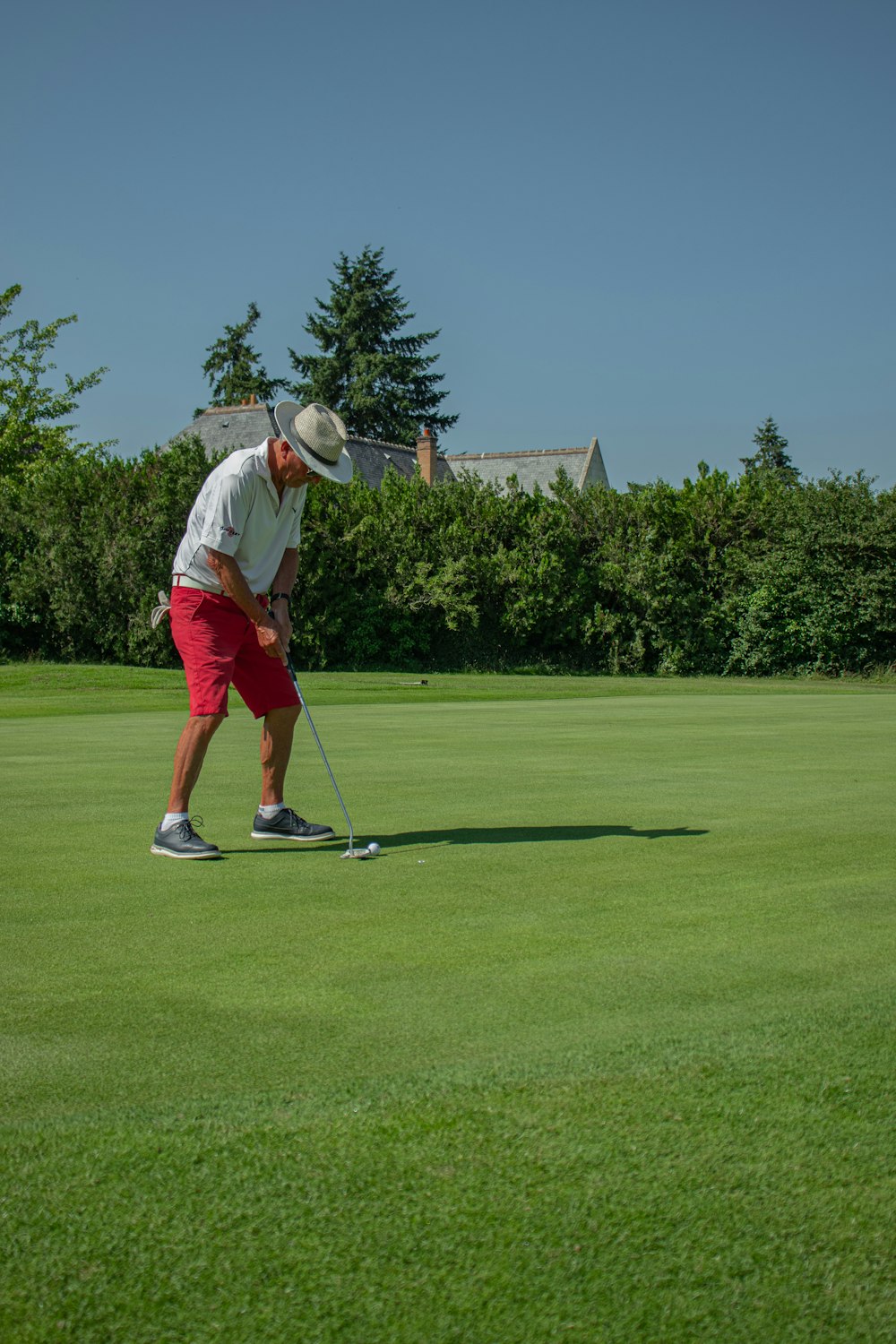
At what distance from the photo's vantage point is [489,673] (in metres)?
28.0

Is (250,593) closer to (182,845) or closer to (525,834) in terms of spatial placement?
(182,845)

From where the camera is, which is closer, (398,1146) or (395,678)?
(398,1146)

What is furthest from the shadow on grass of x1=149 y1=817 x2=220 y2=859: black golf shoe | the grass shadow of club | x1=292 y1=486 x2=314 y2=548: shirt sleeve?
x1=292 y1=486 x2=314 y2=548: shirt sleeve

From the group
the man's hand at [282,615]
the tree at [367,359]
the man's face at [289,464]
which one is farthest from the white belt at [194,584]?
the tree at [367,359]

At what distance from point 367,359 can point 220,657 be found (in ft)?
176

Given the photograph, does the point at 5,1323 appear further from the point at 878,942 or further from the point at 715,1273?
the point at 878,942

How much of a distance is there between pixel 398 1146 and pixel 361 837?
3474 mm

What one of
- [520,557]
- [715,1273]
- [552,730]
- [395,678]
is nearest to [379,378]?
[520,557]

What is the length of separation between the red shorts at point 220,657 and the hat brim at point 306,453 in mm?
757

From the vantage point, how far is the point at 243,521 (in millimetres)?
5973

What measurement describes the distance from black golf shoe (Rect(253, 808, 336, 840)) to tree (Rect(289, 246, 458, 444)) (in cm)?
5274

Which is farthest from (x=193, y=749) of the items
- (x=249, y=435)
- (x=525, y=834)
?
(x=249, y=435)

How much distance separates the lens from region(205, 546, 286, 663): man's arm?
5.85 meters

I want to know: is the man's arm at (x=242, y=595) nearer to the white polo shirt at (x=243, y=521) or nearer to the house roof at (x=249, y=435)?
the white polo shirt at (x=243, y=521)
